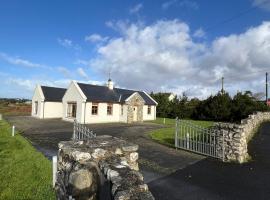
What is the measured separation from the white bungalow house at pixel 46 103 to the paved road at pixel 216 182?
91.4ft

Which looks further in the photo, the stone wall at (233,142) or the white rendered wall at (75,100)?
the white rendered wall at (75,100)

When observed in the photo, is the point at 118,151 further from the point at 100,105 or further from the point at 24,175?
the point at 100,105

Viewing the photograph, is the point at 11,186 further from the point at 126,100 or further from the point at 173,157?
the point at 126,100

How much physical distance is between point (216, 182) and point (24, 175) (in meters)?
6.12

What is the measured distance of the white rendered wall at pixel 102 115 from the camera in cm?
2878

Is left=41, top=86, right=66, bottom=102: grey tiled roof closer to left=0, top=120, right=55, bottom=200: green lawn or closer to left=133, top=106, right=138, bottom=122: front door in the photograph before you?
left=133, top=106, right=138, bottom=122: front door

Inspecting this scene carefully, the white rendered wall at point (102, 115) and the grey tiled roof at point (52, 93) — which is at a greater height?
the grey tiled roof at point (52, 93)

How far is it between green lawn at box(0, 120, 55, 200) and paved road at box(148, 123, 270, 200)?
10.2ft

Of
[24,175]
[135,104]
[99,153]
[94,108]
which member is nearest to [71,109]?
[94,108]

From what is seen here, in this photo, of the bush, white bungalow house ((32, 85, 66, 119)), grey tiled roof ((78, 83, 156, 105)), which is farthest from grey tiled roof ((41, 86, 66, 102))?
the bush

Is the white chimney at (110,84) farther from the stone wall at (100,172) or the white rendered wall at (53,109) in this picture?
the stone wall at (100,172)

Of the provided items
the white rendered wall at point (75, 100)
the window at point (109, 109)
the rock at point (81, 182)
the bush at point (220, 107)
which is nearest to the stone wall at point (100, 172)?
→ the rock at point (81, 182)

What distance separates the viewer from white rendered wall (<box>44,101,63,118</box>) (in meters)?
34.3

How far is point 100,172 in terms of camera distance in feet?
13.8
